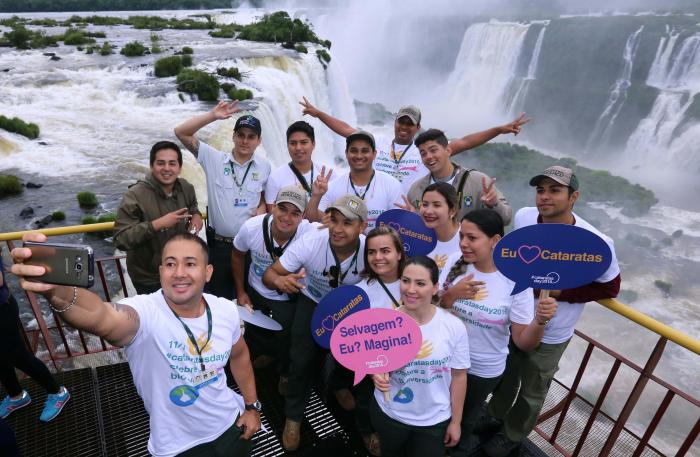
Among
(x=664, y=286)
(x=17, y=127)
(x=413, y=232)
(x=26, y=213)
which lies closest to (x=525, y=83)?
(x=664, y=286)

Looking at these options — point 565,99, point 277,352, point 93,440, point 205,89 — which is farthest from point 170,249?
point 565,99

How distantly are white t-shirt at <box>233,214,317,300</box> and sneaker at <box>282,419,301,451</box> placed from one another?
0.97 metres

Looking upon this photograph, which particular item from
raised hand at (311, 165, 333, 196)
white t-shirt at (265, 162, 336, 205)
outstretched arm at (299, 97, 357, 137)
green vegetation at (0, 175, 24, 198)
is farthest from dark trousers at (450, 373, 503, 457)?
green vegetation at (0, 175, 24, 198)

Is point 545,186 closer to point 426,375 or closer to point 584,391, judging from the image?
point 426,375

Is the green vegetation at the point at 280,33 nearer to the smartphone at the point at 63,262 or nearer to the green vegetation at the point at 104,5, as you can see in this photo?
the smartphone at the point at 63,262

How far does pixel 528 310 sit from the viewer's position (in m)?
2.71

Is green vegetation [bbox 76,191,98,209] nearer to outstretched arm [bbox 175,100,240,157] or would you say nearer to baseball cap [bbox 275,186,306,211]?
outstretched arm [bbox 175,100,240,157]

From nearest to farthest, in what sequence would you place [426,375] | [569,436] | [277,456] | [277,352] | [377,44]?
[426,375] < [277,456] < [277,352] < [569,436] < [377,44]

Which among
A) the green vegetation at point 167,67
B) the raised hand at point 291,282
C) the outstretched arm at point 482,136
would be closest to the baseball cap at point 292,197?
the raised hand at point 291,282

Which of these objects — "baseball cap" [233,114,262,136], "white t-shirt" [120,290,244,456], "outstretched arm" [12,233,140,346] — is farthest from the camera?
"baseball cap" [233,114,262,136]

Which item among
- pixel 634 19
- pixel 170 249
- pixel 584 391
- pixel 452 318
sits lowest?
pixel 584 391

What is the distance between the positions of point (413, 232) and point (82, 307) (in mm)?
2277

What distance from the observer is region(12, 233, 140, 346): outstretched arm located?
5.01ft

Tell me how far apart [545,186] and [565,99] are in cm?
4220
